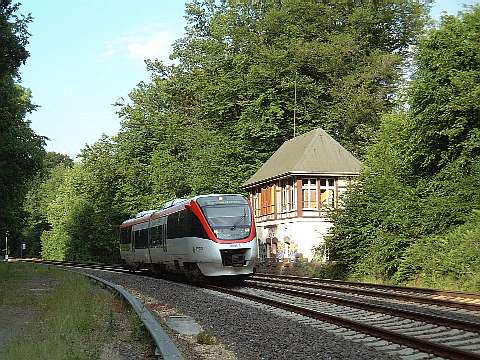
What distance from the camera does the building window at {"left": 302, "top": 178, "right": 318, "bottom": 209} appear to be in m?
47.6

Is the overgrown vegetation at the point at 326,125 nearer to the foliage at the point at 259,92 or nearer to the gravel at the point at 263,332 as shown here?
the foliage at the point at 259,92

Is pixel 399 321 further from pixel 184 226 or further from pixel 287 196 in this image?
pixel 287 196

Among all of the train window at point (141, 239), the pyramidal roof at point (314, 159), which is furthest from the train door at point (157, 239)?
the pyramidal roof at point (314, 159)

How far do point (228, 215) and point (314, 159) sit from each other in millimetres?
23757

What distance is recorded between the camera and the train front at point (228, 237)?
76.5 feet

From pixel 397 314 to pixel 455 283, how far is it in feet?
26.6

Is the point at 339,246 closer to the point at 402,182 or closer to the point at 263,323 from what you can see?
the point at 402,182

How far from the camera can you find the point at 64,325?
39.1 feet

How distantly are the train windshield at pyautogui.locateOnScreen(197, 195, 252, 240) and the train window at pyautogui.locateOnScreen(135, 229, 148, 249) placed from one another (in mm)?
9274

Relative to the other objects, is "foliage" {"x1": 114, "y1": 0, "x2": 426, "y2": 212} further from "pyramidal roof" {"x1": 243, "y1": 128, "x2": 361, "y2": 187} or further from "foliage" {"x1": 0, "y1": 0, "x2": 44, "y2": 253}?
"foliage" {"x1": 0, "y1": 0, "x2": 44, "y2": 253}

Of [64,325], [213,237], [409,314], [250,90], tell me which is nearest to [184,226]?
[213,237]

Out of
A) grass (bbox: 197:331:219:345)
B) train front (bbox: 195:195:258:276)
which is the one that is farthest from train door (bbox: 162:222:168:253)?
grass (bbox: 197:331:219:345)

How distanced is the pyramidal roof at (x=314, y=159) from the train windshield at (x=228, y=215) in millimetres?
21696

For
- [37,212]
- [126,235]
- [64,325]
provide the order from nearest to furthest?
[64,325] < [126,235] < [37,212]
